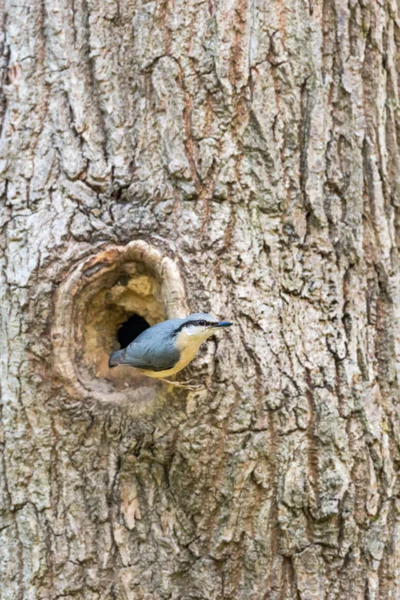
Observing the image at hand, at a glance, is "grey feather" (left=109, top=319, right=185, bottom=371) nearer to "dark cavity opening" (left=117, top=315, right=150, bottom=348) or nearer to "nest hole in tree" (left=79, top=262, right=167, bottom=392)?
"nest hole in tree" (left=79, top=262, right=167, bottom=392)

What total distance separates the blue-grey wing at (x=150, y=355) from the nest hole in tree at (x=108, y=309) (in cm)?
10

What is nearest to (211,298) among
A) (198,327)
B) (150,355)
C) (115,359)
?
(198,327)

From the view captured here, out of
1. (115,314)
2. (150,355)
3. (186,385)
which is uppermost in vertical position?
(115,314)

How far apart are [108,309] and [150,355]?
30 centimetres

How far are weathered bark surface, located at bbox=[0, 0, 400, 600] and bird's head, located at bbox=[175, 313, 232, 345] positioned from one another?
0.10 metres

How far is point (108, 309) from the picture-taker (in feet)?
7.83

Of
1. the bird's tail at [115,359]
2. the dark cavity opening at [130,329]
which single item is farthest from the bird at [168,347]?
the dark cavity opening at [130,329]

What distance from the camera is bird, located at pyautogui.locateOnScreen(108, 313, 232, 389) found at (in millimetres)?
2057

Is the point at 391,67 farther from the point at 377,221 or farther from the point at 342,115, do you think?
the point at 377,221

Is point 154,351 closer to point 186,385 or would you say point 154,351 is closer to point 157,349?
point 157,349

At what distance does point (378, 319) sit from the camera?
233cm

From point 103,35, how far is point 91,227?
693mm

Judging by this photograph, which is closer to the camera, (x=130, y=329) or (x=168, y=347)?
(x=168, y=347)

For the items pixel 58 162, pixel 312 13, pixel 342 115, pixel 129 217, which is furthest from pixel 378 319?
pixel 58 162
